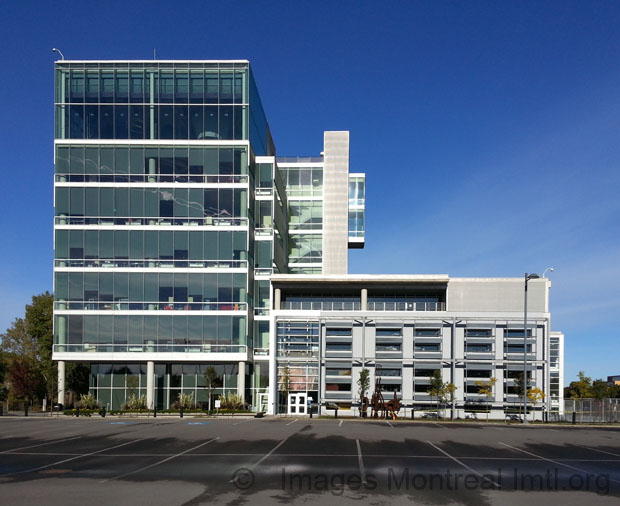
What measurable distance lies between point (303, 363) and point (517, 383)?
20214 mm

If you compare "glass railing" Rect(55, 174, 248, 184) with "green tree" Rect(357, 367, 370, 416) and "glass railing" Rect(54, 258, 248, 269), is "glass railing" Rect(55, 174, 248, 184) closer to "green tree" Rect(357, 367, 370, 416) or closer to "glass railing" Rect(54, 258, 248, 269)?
"glass railing" Rect(54, 258, 248, 269)

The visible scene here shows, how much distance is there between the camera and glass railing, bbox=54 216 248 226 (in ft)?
196

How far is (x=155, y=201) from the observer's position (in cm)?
5991

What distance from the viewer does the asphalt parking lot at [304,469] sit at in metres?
16.2

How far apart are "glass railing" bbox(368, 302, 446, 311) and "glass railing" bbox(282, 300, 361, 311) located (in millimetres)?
1752

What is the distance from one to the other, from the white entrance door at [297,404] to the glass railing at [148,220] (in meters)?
17.4

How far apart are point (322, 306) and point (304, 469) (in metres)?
42.4

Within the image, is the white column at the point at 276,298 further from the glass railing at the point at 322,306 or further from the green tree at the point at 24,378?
the green tree at the point at 24,378

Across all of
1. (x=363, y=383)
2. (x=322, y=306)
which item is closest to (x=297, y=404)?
(x=363, y=383)

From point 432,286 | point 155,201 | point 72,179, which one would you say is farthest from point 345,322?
point 72,179

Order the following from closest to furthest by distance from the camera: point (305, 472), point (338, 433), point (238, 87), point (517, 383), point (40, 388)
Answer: point (305, 472), point (338, 433), point (517, 383), point (238, 87), point (40, 388)

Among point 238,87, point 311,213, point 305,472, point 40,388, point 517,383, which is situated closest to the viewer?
point 305,472

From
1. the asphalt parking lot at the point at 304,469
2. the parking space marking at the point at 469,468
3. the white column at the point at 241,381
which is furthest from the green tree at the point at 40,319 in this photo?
the parking space marking at the point at 469,468

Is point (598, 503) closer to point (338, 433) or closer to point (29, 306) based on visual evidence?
point (338, 433)
